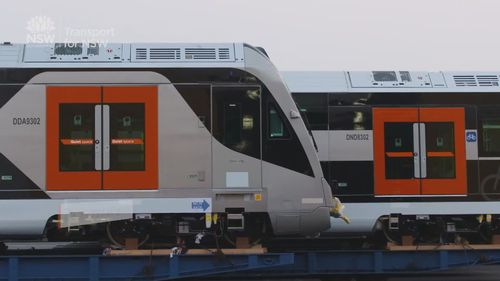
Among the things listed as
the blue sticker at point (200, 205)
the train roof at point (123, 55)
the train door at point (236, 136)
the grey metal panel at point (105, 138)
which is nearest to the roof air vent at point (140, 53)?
the train roof at point (123, 55)

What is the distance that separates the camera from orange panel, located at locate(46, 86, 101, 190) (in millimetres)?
7668

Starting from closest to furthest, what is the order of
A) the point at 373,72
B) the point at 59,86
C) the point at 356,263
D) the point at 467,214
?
the point at 59,86 → the point at 356,263 → the point at 467,214 → the point at 373,72

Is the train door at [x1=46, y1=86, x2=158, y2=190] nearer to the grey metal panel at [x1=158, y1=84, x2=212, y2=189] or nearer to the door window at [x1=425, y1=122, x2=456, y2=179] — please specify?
the grey metal panel at [x1=158, y1=84, x2=212, y2=189]

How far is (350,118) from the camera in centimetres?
1073

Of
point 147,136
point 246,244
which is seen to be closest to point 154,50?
point 147,136

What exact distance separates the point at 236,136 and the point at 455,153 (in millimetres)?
4318

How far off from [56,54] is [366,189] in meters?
5.49

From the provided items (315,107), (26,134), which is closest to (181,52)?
(26,134)

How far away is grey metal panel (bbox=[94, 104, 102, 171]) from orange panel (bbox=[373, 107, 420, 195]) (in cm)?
487

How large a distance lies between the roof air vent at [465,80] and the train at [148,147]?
3863 millimetres

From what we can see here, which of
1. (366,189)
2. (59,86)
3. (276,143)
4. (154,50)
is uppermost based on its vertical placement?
(154,50)

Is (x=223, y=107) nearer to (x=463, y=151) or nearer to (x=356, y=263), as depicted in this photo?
(x=356, y=263)

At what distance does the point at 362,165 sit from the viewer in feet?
34.7

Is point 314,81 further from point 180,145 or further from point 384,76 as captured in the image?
point 180,145
